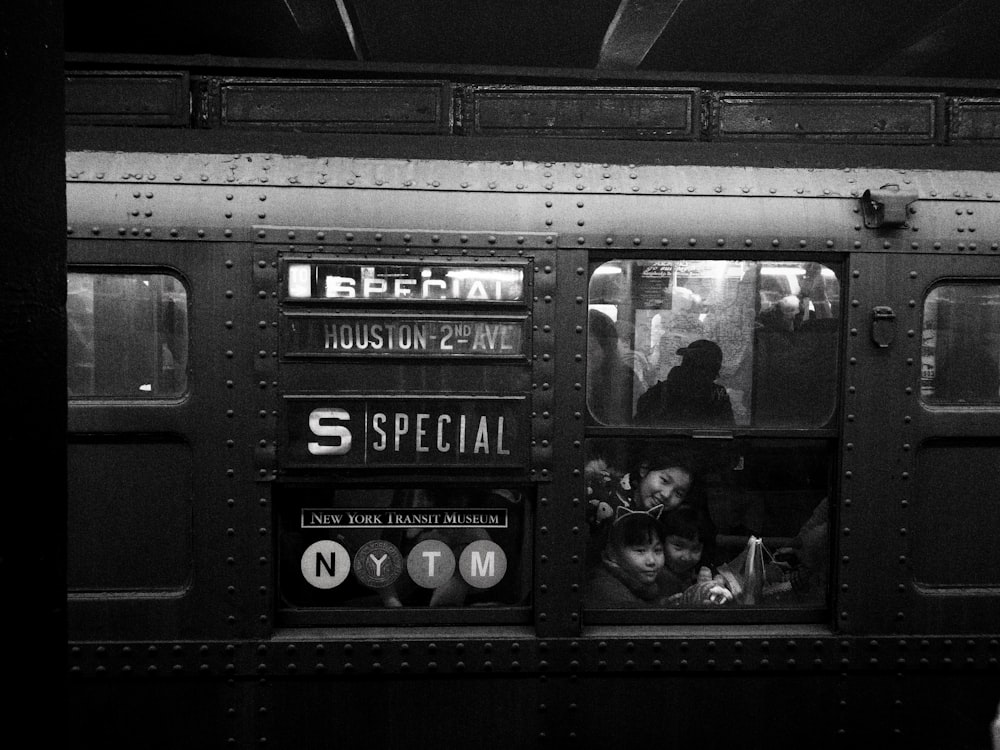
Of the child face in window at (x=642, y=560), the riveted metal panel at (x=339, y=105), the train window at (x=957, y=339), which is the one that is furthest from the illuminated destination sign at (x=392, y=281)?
Answer: the train window at (x=957, y=339)

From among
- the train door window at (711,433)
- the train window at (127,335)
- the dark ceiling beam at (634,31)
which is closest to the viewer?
the train window at (127,335)

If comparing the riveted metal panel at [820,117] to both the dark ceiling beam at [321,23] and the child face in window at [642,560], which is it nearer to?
the child face in window at [642,560]

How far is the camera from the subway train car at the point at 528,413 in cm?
227

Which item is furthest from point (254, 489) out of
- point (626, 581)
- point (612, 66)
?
point (612, 66)

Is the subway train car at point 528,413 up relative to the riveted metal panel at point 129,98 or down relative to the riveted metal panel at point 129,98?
down

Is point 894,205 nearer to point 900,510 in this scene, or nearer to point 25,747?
point 900,510

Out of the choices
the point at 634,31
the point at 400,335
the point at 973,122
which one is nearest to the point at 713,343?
the point at 400,335

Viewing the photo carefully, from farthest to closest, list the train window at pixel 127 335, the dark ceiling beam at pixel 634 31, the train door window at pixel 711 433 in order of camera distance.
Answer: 1. the dark ceiling beam at pixel 634 31
2. the train door window at pixel 711 433
3. the train window at pixel 127 335

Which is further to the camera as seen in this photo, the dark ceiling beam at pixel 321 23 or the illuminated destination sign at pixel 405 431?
the dark ceiling beam at pixel 321 23

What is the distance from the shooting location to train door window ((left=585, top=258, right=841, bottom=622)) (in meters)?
2.35

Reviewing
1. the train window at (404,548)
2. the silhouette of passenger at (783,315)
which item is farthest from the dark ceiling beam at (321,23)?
the silhouette of passenger at (783,315)

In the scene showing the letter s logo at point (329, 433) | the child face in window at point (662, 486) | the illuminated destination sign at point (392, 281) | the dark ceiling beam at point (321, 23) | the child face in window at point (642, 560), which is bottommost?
the child face in window at point (642, 560)

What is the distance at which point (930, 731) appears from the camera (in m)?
2.37

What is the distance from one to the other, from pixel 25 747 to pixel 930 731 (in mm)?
2458
